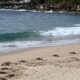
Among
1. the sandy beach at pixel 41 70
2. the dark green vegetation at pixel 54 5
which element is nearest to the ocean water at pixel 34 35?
the sandy beach at pixel 41 70

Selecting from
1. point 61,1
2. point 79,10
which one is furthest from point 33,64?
point 61,1

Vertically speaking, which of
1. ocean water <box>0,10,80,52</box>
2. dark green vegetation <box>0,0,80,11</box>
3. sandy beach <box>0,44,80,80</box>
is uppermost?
sandy beach <box>0,44,80,80</box>

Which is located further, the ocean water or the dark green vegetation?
the dark green vegetation

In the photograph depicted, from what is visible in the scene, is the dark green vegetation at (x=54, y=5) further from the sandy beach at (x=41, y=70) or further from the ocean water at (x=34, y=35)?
the sandy beach at (x=41, y=70)

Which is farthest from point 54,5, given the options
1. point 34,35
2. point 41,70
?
point 41,70

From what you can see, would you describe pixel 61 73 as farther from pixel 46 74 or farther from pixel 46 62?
pixel 46 62

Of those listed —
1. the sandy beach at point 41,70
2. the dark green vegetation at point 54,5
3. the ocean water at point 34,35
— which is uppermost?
the sandy beach at point 41,70

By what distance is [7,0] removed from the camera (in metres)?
186

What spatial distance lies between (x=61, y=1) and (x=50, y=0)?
9.74 metres

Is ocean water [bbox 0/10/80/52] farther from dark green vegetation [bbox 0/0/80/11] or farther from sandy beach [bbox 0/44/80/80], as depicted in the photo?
dark green vegetation [bbox 0/0/80/11]

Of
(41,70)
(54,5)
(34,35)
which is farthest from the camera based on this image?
(54,5)

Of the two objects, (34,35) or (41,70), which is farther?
(34,35)

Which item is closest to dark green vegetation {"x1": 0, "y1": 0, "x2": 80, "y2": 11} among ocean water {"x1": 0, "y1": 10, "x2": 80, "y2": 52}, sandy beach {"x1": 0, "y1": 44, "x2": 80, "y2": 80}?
ocean water {"x1": 0, "y1": 10, "x2": 80, "y2": 52}

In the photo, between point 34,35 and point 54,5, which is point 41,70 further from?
point 54,5
